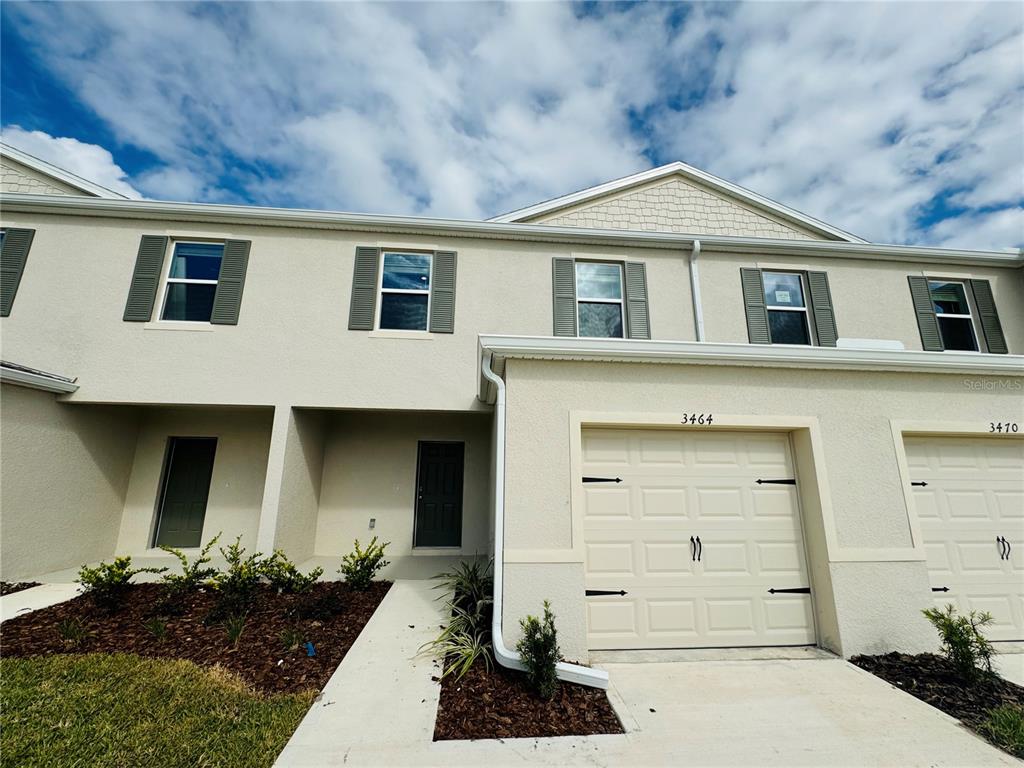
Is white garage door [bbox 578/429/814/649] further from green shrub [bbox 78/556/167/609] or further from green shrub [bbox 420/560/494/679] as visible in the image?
green shrub [bbox 78/556/167/609]

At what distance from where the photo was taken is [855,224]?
380 inches

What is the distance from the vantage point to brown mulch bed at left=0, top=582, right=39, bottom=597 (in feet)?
19.5

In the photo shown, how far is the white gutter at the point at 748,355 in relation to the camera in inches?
179

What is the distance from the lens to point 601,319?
8.26 metres

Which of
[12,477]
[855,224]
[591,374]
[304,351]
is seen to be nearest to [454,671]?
[591,374]

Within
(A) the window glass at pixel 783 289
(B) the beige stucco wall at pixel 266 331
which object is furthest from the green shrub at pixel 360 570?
(A) the window glass at pixel 783 289

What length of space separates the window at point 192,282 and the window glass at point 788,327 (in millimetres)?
10603

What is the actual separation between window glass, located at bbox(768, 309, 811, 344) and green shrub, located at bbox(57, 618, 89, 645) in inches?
434

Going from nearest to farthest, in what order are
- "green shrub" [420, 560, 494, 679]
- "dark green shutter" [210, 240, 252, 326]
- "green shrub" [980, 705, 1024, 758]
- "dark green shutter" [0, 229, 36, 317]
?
"green shrub" [980, 705, 1024, 758]
"green shrub" [420, 560, 494, 679]
"dark green shutter" [0, 229, 36, 317]
"dark green shutter" [210, 240, 252, 326]

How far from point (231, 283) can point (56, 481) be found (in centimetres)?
414

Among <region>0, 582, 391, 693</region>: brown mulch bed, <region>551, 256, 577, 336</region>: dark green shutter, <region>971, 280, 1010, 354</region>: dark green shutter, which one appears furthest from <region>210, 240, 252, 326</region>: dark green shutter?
<region>971, 280, 1010, 354</region>: dark green shutter

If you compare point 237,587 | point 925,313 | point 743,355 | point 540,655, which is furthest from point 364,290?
point 925,313

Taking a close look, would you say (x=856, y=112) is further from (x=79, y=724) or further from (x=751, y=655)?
(x=79, y=724)

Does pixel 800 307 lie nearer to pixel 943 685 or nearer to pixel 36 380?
pixel 943 685
